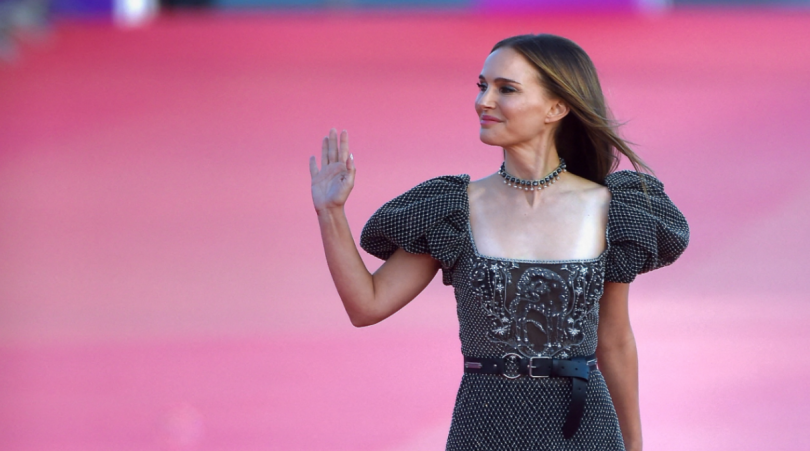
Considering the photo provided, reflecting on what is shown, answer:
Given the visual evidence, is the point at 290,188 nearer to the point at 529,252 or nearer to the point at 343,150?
the point at 343,150

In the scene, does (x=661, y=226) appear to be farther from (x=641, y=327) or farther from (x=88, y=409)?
(x=88, y=409)

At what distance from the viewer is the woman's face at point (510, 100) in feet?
6.08

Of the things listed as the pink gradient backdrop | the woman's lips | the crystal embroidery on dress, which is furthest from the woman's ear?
the pink gradient backdrop

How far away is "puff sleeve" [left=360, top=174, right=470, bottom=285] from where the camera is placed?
72.9 inches

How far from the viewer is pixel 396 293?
190cm

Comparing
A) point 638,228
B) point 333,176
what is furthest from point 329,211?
point 638,228

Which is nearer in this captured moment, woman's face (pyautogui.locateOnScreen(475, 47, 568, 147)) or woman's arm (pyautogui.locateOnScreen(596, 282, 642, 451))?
woman's face (pyautogui.locateOnScreen(475, 47, 568, 147))

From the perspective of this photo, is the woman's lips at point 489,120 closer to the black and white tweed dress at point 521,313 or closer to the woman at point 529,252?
the woman at point 529,252

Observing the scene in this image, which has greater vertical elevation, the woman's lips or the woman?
the woman's lips

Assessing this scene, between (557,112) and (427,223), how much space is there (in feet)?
1.08

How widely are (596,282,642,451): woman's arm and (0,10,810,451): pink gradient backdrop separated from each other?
6.51 ft

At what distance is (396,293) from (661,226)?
525 mm

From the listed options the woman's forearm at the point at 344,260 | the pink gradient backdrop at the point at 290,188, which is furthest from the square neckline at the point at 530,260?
the pink gradient backdrop at the point at 290,188

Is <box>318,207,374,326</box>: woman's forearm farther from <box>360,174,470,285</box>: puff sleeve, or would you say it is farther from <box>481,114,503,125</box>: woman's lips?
<box>481,114,503,125</box>: woman's lips
